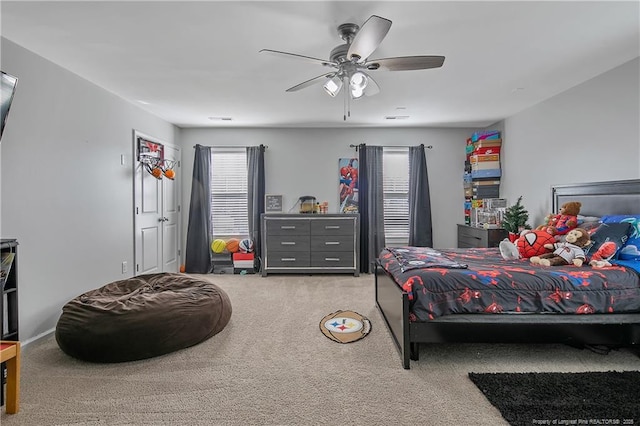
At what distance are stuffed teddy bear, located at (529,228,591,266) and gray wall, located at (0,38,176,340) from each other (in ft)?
13.7

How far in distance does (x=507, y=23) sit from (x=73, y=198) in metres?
3.95

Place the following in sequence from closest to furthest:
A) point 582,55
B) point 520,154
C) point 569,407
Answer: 1. point 569,407
2. point 582,55
3. point 520,154

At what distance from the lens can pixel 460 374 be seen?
2.28 metres

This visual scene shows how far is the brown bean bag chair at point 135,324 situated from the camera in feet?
7.86

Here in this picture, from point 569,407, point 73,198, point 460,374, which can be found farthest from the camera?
point 73,198

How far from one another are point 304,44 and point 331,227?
300 cm

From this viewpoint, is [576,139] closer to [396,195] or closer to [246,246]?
[396,195]

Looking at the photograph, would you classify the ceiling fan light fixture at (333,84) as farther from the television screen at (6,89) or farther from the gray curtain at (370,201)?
the gray curtain at (370,201)

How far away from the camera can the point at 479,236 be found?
472 centimetres

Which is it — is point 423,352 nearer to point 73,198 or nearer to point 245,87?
point 245,87

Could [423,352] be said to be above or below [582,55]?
below

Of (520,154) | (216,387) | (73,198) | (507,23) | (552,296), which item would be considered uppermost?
(507,23)

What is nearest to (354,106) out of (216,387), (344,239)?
Answer: (344,239)

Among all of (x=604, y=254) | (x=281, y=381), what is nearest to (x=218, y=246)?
(x=281, y=381)
